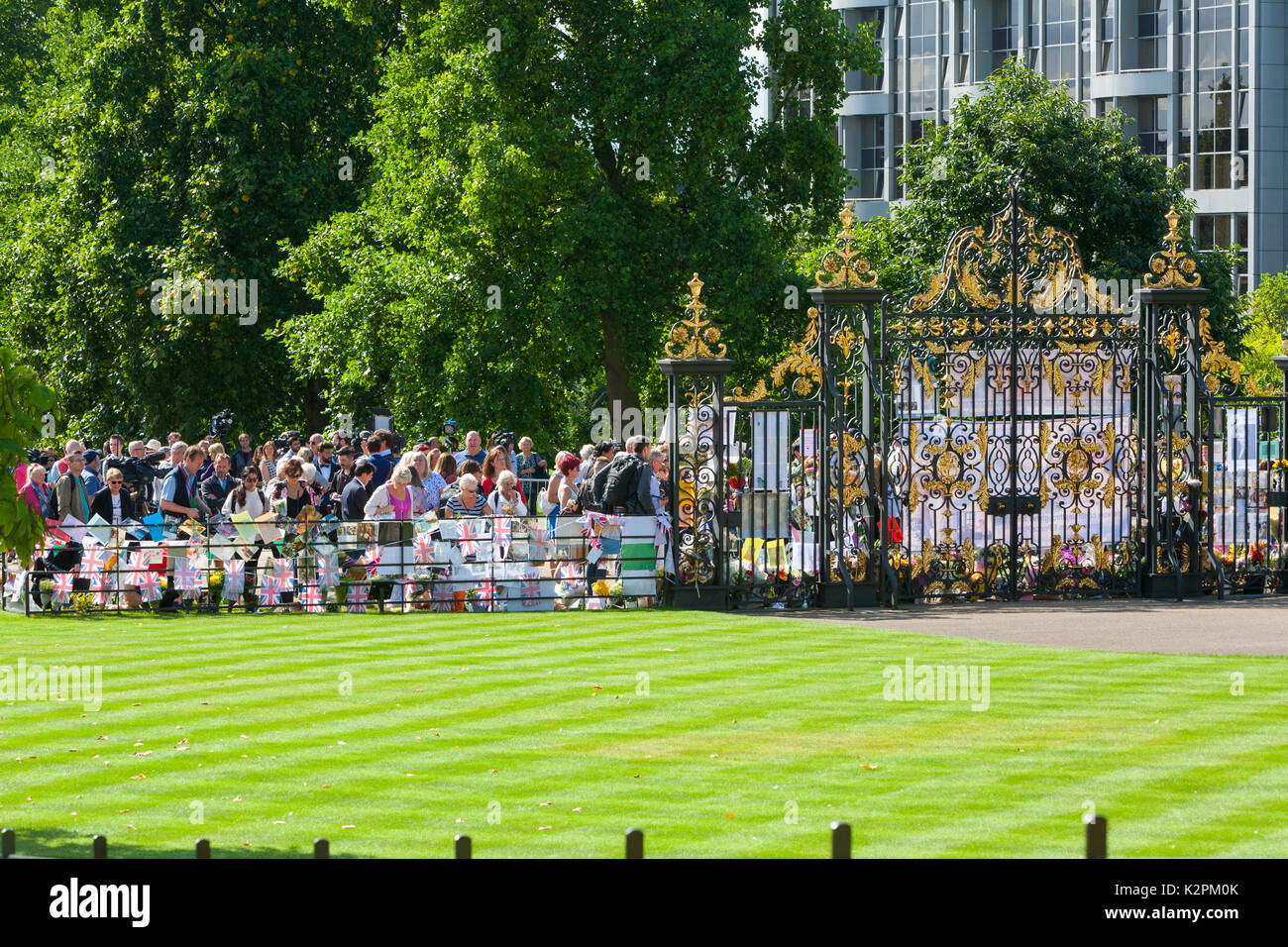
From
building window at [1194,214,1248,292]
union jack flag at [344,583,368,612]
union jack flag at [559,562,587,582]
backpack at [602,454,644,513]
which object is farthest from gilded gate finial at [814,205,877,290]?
building window at [1194,214,1248,292]

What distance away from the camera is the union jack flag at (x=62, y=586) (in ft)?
73.0

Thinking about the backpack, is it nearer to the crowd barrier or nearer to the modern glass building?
the crowd barrier

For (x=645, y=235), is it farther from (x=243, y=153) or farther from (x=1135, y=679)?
(x=1135, y=679)

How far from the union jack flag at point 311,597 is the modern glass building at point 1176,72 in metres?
47.8

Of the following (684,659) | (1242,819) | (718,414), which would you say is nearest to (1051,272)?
(718,414)

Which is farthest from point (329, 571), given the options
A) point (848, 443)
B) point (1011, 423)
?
point (1011, 423)

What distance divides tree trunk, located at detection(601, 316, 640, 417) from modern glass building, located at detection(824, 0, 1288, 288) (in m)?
32.3

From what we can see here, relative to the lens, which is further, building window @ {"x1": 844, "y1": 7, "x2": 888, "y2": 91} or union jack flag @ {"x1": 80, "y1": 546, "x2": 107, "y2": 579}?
building window @ {"x1": 844, "y1": 7, "x2": 888, "y2": 91}

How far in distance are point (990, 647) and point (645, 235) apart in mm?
19425

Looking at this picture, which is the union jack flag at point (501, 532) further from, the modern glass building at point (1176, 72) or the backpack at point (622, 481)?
the modern glass building at point (1176, 72)

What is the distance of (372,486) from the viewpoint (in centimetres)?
2286

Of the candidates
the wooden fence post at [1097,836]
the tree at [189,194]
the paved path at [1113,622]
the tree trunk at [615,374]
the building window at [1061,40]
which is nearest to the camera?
the wooden fence post at [1097,836]

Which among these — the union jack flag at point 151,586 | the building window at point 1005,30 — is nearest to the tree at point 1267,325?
the building window at point 1005,30

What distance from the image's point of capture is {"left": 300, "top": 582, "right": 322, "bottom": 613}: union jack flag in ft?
71.7
